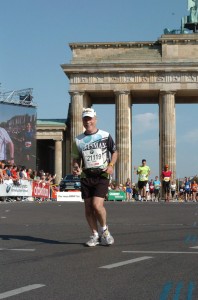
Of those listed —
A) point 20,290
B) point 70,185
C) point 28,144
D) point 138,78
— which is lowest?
point 20,290

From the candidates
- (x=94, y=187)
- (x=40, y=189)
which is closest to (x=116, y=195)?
(x=40, y=189)

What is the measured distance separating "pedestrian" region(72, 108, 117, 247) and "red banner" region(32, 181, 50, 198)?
95.8 ft

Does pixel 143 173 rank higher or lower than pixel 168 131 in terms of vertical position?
lower

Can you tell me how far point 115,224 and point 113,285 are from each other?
8.64 metres

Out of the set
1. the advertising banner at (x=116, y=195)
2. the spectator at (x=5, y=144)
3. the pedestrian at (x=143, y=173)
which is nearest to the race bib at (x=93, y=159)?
the pedestrian at (x=143, y=173)

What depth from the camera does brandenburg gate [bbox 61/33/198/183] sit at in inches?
2862

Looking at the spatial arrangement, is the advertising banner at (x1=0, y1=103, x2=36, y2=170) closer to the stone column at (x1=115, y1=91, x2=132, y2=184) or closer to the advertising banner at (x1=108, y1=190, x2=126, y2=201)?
the advertising banner at (x1=108, y1=190, x2=126, y2=201)

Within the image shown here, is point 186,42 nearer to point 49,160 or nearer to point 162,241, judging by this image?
point 49,160

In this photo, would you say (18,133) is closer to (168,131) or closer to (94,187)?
(168,131)

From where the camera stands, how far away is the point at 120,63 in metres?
72.4

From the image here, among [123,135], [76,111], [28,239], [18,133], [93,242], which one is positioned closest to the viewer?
[93,242]

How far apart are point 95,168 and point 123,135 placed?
62904 mm

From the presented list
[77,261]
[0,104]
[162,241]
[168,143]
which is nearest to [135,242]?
[162,241]

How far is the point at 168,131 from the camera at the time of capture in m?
72.8
